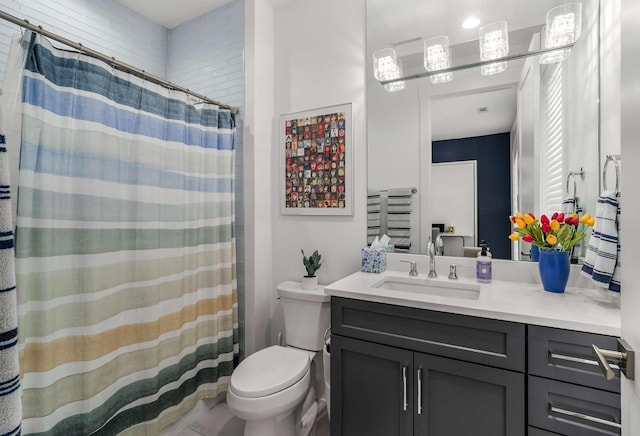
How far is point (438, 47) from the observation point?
176cm

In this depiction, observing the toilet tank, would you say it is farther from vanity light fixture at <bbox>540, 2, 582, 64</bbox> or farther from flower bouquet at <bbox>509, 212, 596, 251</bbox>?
vanity light fixture at <bbox>540, 2, 582, 64</bbox>

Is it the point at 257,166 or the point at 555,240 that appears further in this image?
the point at 257,166

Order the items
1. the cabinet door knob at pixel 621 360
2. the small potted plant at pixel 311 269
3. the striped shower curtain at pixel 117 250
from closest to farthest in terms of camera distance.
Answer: the cabinet door knob at pixel 621 360
the striped shower curtain at pixel 117 250
the small potted plant at pixel 311 269

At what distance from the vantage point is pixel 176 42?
104 inches

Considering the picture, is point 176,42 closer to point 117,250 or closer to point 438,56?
point 117,250

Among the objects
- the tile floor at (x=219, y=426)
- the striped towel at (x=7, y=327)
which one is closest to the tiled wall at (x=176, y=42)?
the tile floor at (x=219, y=426)

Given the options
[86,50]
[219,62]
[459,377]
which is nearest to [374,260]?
[459,377]

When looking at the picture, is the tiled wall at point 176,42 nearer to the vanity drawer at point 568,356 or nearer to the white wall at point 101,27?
the white wall at point 101,27

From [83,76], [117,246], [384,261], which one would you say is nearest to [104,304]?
[117,246]

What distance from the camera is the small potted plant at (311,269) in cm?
195

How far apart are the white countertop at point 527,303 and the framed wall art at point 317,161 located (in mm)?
675

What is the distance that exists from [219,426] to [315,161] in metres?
1.73

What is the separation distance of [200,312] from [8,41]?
73.1 inches

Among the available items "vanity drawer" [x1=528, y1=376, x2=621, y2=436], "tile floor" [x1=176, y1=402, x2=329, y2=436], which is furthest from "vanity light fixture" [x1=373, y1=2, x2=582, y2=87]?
"tile floor" [x1=176, y1=402, x2=329, y2=436]
